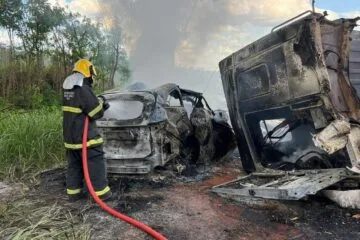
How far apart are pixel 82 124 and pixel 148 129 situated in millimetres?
984

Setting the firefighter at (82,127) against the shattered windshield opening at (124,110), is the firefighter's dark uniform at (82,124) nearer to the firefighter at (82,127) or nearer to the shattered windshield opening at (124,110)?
the firefighter at (82,127)

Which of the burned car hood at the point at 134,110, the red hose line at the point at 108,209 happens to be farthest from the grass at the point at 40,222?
the burned car hood at the point at 134,110

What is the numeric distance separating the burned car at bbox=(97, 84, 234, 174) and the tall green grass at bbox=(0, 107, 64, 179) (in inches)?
65.1

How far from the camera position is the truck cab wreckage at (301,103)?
4301 mm

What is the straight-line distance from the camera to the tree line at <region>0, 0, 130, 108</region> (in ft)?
32.1

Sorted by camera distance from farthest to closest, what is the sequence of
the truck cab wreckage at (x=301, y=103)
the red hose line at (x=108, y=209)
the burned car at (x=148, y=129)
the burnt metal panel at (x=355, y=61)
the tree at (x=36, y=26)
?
1. the tree at (x=36, y=26)
2. the burned car at (x=148, y=129)
3. the burnt metal panel at (x=355, y=61)
4. the truck cab wreckage at (x=301, y=103)
5. the red hose line at (x=108, y=209)

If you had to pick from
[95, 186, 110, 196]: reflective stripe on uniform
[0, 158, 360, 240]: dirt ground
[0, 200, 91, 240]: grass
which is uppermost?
[95, 186, 110, 196]: reflective stripe on uniform

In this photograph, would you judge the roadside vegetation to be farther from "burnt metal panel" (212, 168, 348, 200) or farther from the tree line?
"burnt metal panel" (212, 168, 348, 200)

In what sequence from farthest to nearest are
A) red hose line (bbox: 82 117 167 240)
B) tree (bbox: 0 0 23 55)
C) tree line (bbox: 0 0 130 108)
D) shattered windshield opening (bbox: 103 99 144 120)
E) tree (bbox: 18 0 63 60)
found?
tree (bbox: 18 0 63 60)
tree (bbox: 0 0 23 55)
tree line (bbox: 0 0 130 108)
shattered windshield opening (bbox: 103 99 144 120)
red hose line (bbox: 82 117 167 240)

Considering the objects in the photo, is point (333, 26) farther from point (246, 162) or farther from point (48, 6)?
point (48, 6)

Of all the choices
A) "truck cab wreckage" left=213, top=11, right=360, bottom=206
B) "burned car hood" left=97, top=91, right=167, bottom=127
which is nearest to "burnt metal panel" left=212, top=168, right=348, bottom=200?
"truck cab wreckage" left=213, top=11, right=360, bottom=206

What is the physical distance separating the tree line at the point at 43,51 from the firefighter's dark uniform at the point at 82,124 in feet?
16.8

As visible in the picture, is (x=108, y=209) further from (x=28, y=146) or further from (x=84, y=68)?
(x=28, y=146)

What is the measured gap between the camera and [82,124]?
15.9 ft
